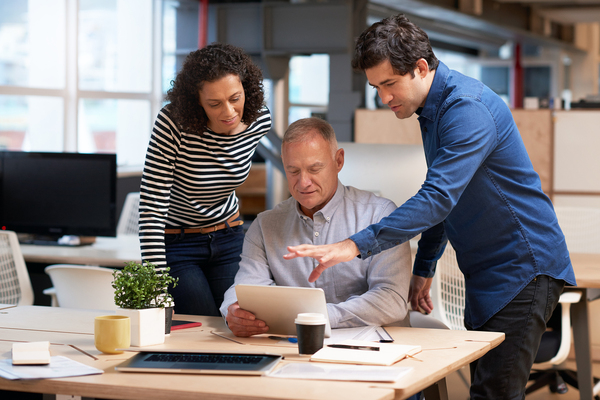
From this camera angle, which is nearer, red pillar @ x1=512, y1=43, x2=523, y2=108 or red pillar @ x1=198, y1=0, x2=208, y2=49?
red pillar @ x1=198, y1=0, x2=208, y2=49

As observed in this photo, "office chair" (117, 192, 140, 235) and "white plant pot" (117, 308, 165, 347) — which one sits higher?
"office chair" (117, 192, 140, 235)

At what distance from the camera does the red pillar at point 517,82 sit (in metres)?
11.6

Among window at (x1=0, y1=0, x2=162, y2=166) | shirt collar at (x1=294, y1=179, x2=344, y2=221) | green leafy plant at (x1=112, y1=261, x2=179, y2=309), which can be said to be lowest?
green leafy plant at (x1=112, y1=261, x2=179, y2=309)

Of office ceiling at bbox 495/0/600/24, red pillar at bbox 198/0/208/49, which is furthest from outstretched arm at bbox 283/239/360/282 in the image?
office ceiling at bbox 495/0/600/24

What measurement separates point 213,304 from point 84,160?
6.73 ft

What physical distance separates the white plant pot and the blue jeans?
504 mm

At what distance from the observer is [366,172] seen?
3.02 m

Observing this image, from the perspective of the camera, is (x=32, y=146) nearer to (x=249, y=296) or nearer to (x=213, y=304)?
(x=213, y=304)

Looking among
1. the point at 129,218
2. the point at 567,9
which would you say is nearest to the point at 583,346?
the point at 129,218

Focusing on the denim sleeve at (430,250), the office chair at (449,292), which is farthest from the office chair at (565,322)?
the denim sleeve at (430,250)

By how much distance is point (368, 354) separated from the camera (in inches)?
59.3

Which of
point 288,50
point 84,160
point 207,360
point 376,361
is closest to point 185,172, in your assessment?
point 207,360

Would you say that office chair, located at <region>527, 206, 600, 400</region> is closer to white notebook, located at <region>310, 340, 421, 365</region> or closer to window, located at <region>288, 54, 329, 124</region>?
white notebook, located at <region>310, 340, 421, 365</region>

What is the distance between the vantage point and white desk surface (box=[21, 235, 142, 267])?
352 centimetres
